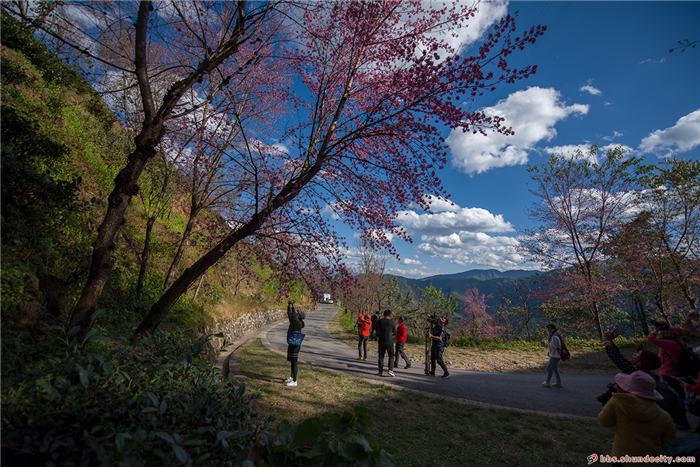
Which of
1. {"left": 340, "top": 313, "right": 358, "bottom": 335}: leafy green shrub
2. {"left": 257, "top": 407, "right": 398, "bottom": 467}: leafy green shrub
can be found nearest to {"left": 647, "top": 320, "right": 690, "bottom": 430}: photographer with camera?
{"left": 257, "top": 407, "right": 398, "bottom": 467}: leafy green shrub

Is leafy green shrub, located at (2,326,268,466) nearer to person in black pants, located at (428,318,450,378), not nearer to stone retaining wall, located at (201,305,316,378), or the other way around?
stone retaining wall, located at (201,305,316,378)

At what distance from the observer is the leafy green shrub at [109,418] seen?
1.18 metres

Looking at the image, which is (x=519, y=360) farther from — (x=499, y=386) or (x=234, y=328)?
(x=234, y=328)

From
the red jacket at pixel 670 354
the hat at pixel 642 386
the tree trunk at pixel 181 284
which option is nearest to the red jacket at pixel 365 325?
the tree trunk at pixel 181 284

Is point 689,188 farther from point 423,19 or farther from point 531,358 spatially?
point 423,19

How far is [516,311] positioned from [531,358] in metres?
16.7

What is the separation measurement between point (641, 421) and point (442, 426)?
2578 mm

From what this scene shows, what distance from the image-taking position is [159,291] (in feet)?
28.9

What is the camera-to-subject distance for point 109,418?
4.83 ft

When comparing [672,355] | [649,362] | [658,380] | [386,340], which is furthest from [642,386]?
[386,340]

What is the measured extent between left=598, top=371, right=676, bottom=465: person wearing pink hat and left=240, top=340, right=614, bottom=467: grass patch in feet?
4.24

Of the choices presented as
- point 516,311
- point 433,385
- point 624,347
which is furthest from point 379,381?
point 516,311

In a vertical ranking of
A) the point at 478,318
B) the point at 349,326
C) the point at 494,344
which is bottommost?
the point at 478,318

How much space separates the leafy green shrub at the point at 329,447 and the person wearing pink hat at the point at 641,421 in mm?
2450
